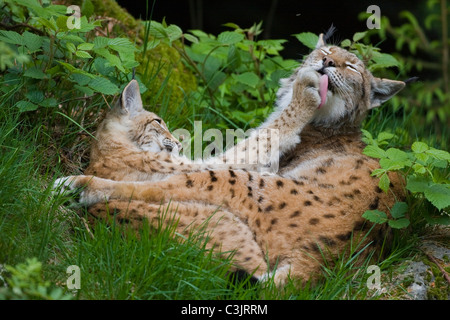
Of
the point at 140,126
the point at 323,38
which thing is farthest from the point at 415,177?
the point at 140,126

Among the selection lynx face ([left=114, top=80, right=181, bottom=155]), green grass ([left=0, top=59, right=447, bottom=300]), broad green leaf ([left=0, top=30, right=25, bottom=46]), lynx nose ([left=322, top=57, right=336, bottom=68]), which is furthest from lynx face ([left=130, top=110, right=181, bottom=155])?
lynx nose ([left=322, top=57, right=336, bottom=68])

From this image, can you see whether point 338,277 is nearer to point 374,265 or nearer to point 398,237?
point 374,265

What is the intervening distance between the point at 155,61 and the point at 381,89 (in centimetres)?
240

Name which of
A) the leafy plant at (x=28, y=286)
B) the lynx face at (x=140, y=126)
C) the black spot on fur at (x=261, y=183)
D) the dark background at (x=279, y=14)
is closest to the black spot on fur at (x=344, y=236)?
the black spot on fur at (x=261, y=183)

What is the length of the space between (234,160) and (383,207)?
1.23 meters

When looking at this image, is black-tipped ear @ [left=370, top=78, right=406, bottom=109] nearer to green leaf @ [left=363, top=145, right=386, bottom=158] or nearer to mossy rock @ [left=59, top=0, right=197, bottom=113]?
green leaf @ [left=363, top=145, right=386, bottom=158]

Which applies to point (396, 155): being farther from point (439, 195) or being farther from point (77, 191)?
point (77, 191)

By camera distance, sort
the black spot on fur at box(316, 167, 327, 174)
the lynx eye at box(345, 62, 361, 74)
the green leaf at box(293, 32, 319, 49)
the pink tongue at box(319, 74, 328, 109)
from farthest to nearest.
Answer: the green leaf at box(293, 32, 319, 49)
the lynx eye at box(345, 62, 361, 74)
the pink tongue at box(319, 74, 328, 109)
the black spot on fur at box(316, 167, 327, 174)

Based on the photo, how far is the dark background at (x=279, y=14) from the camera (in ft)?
29.2

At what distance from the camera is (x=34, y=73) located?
4523mm

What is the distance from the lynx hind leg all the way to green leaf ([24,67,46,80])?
113 cm

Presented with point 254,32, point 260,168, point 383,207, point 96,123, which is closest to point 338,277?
point 383,207

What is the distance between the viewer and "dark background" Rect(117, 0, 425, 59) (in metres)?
8.91
